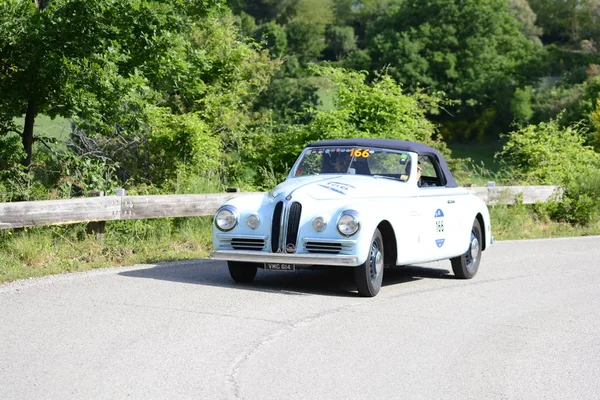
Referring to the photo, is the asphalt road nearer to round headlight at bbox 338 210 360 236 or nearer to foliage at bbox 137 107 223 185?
round headlight at bbox 338 210 360 236

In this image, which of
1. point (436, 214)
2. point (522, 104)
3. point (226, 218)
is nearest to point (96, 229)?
point (226, 218)

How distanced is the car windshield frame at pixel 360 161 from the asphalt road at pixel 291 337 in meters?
1.33

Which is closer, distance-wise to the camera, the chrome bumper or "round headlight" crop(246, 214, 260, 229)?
the chrome bumper

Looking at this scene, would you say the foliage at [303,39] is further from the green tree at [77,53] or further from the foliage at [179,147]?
the green tree at [77,53]

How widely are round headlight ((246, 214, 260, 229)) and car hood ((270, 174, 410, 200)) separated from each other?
0.40 m

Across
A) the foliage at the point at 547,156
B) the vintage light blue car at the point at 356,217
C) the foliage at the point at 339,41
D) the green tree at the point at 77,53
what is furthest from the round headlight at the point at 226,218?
the foliage at the point at 339,41

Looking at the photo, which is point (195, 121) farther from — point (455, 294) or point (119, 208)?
point (455, 294)

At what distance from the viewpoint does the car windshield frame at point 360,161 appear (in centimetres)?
1181

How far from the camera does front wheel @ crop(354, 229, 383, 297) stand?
10.3m

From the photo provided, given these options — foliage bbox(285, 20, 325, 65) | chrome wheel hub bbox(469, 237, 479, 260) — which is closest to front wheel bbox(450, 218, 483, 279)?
chrome wheel hub bbox(469, 237, 479, 260)

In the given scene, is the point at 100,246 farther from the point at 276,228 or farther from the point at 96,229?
the point at 276,228

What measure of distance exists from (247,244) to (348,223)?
1.20 meters

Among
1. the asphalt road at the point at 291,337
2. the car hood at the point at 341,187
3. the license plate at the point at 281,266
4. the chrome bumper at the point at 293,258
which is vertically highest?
the car hood at the point at 341,187

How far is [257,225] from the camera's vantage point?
34.8 ft
